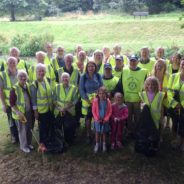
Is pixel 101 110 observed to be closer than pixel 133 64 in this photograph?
Yes

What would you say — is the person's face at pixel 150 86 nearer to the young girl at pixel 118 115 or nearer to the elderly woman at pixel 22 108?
the young girl at pixel 118 115

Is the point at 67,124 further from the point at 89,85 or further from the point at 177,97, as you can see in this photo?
the point at 177,97

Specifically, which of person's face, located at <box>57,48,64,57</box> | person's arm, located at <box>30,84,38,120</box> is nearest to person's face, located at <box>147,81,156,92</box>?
person's arm, located at <box>30,84,38,120</box>

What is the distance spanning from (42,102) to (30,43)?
14.4 metres

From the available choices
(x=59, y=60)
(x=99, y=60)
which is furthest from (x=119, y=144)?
(x=59, y=60)

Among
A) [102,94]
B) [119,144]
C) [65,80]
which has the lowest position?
[119,144]

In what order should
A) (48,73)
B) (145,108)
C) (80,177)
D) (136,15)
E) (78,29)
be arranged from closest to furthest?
1. (80,177)
2. (145,108)
3. (48,73)
4. (78,29)
5. (136,15)

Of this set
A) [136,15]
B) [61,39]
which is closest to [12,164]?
[61,39]

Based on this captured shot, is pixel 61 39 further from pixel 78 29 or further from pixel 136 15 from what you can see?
pixel 136 15

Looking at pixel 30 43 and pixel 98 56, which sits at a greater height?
pixel 98 56

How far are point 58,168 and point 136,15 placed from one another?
29.1 m

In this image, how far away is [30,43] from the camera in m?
19.9

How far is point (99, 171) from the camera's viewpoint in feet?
18.6

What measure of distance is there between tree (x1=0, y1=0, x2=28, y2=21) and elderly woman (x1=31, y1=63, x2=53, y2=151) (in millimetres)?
29525
